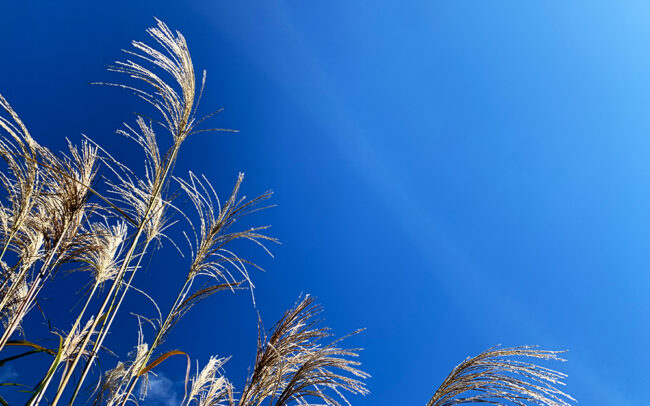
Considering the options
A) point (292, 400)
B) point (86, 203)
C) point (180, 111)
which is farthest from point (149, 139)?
point (292, 400)

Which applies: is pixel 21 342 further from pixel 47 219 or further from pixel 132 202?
pixel 47 219

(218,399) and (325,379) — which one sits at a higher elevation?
(325,379)

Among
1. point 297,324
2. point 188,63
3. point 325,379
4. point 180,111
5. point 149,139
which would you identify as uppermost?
point 188,63

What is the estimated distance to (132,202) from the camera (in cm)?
241

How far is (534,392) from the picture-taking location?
1.42m

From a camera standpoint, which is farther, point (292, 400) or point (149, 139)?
point (149, 139)

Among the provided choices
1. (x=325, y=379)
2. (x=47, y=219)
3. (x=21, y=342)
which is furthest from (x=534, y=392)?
(x=47, y=219)

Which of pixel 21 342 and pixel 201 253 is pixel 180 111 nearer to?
pixel 201 253

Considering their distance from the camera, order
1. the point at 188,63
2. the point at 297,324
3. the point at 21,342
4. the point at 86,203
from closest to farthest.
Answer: the point at 21,342 < the point at 297,324 < the point at 188,63 < the point at 86,203

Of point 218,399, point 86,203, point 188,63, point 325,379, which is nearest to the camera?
point 325,379

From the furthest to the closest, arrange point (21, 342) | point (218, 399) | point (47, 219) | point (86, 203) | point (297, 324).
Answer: point (218, 399)
point (47, 219)
point (86, 203)
point (297, 324)
point (21, 342)

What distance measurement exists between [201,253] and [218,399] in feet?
4.90

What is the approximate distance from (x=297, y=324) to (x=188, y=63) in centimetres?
148

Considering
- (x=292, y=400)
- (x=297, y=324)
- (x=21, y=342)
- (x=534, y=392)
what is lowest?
(x=21, y=342)
